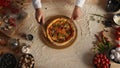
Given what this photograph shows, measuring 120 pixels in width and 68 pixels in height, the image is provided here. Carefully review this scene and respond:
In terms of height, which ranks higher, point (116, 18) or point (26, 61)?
point (116, 18)

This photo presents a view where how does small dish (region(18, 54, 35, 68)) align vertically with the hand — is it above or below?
below

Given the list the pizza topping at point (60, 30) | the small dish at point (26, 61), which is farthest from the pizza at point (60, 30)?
the small dish at point (26, 61)

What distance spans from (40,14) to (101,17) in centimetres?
37

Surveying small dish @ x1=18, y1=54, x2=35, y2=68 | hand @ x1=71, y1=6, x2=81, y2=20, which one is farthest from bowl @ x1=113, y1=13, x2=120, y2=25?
small dish @ x1=18, y1=54, x2=35, y2=68

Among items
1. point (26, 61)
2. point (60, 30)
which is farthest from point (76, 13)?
point (26, 61)

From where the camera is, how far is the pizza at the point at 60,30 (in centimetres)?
137

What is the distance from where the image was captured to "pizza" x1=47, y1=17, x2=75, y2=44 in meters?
1.37

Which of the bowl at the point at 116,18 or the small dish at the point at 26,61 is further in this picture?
the bowl at the point at 116,18

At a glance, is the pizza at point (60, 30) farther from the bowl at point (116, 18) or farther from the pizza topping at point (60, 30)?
the bowl at point (116, 18)

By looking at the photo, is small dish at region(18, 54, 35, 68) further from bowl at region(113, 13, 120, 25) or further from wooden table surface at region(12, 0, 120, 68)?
bowl at region(113, 13, 120, 25)

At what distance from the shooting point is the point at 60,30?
4.56 feet

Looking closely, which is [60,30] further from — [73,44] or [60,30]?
[73,44]

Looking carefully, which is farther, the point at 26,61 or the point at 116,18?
the point at 116,18

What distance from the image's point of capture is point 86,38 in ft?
4.58
